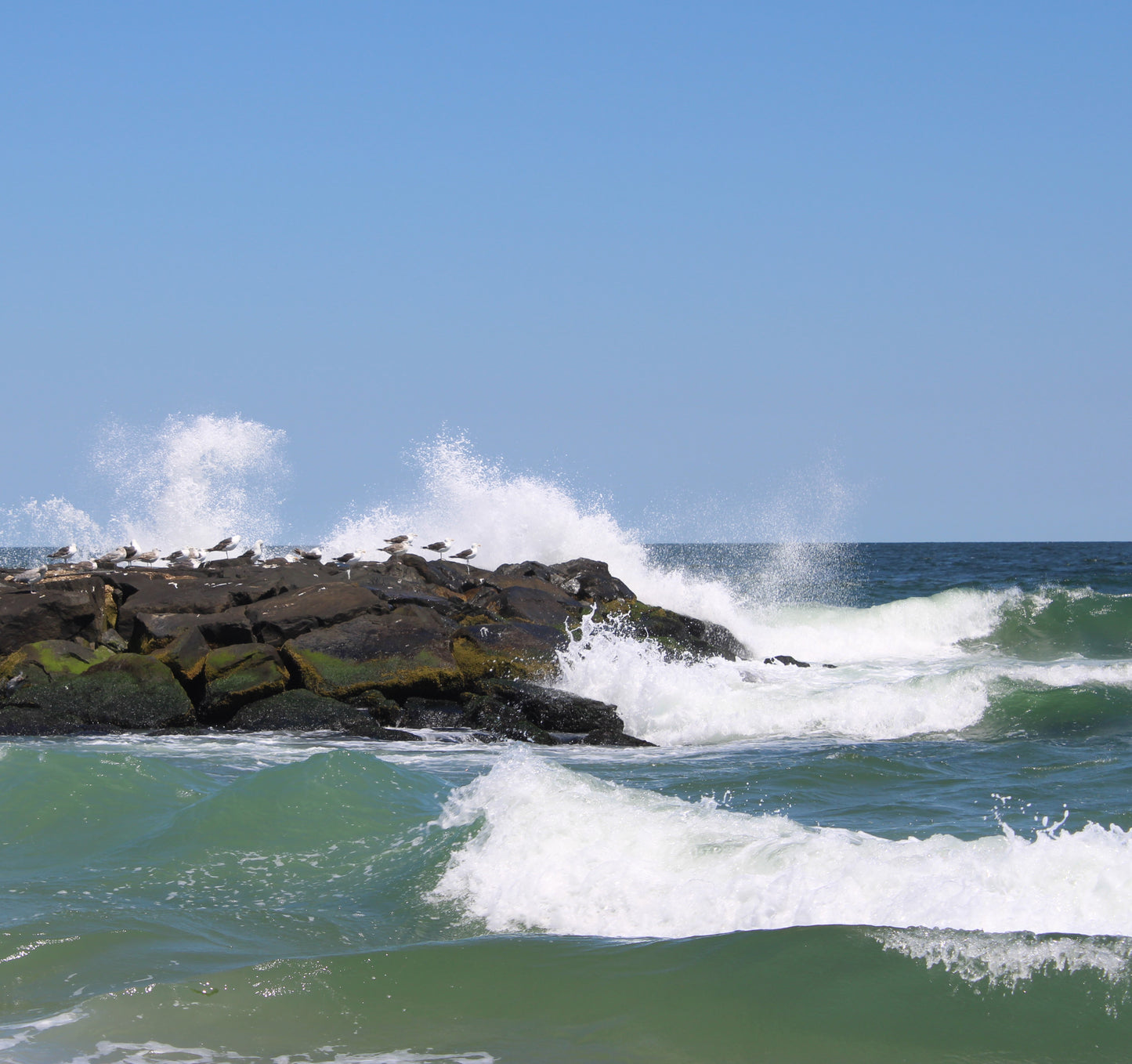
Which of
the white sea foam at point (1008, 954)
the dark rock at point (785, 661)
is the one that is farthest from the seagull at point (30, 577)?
the white sea foam at point (1008, 954)

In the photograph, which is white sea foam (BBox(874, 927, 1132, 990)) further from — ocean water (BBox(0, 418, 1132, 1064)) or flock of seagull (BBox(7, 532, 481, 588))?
flock of seagull (BBox(7, 532, 481, 588))

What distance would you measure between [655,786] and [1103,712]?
22.4ft

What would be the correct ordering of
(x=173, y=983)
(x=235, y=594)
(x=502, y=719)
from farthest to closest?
(x=235, y=594) < (x=502, y=719) < (x=173, y=983)

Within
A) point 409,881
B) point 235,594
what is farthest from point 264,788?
point 235,594

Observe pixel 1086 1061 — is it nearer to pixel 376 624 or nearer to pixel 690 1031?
pixel 690 1031

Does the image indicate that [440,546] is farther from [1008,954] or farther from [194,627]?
[1008,954]

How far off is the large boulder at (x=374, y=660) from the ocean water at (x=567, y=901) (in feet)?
3.94

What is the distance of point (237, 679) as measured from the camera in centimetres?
1377

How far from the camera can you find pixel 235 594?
16.4 meters

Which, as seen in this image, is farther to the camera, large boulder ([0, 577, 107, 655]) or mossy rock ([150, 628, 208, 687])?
large boulder ([0, 577, 107, 655])

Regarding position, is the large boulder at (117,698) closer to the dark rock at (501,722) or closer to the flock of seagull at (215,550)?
the dark rock at (501,722)

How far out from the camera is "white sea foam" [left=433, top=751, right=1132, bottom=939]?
5820mm

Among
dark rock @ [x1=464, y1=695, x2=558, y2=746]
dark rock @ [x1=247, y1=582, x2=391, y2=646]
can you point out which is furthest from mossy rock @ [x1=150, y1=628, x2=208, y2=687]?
dark rock @ [x1=464, y1=695, x2=558, y2=746]

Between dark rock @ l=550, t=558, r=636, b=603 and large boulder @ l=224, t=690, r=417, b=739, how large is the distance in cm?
747
